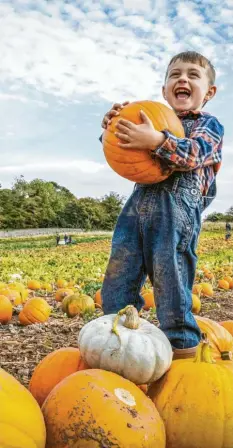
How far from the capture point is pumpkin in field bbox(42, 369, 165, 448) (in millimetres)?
1612

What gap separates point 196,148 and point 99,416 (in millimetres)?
1646

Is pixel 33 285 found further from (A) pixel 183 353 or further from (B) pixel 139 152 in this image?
(B) pixel 139 152

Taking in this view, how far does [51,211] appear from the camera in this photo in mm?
68688

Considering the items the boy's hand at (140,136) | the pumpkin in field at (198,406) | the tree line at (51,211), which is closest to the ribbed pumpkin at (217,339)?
the pumpkin in field at (198,406)

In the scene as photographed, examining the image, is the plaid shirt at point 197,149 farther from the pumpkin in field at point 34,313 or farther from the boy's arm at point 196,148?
the pumpkin in field at point 34,313

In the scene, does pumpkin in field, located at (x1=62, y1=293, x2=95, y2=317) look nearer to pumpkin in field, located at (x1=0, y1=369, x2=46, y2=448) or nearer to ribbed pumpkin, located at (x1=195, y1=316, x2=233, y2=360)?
ribbed pumpkin, located at (x1=195, y1=316, x2=233, y2=360)

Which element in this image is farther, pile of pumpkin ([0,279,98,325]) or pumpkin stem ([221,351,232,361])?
pile of pumpkin ([0,279,98,325])

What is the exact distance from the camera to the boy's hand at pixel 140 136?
8.64ft

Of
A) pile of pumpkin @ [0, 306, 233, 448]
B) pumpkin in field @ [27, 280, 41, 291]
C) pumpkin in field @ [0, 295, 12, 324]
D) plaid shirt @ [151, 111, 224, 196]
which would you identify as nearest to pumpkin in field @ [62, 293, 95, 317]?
pumpkin in field @ [0, 295, 12, 324]

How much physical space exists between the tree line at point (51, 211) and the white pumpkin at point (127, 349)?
6148cm

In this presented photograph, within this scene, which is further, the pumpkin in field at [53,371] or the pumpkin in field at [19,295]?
the pumpkin in field at [19,295]

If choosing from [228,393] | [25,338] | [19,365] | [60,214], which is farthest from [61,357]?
[60,214]

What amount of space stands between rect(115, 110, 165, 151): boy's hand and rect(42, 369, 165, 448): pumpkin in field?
4.20ft

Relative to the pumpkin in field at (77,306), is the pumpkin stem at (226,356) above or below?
above
